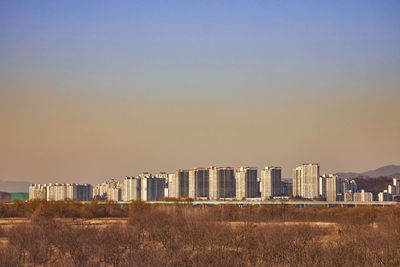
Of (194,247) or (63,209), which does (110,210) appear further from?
(194,247)

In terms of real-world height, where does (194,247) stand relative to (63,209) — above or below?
above

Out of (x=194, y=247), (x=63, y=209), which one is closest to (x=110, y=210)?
(x=63, y=209)

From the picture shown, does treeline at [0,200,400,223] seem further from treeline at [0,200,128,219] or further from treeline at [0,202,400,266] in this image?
treeline at [0,202,400,266]

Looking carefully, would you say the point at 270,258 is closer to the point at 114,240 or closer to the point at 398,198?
the point at 114,240

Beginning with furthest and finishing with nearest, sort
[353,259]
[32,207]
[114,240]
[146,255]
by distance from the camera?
1. [32,207]
2. [114,240]
3. [146,255]
4. [353,259]

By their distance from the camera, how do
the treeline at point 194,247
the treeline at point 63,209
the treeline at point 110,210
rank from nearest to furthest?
the treeline at point 194,247 → the treeline at point 110,210 → the treeline at point 63,209

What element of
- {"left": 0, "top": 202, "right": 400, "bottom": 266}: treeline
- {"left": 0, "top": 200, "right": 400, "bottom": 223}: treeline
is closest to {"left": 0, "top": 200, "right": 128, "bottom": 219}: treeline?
{"left": 0, "top": 200, "right": 400, "bottom": 223}: treeline

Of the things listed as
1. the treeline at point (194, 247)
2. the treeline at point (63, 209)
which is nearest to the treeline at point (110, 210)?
the treeline at point (63, 209)

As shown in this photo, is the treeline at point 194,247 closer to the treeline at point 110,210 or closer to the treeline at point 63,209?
Result: the treeline at point 110,210

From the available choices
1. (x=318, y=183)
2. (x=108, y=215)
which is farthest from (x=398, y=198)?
(x=108, y=215)

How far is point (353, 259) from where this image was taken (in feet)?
68.7

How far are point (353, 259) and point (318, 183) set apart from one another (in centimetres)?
18152

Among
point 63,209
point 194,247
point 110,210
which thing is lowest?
point 110,210

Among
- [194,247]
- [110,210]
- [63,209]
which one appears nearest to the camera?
[194,247]
